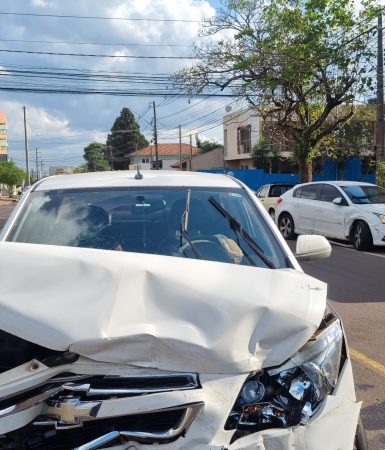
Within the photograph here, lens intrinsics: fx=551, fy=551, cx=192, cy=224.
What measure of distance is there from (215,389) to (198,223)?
1.73 meters

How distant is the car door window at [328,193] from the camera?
1352 cm

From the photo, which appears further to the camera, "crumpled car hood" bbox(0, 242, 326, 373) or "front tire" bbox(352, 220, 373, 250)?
"front tire" bbox(352, 220, 373, 250)

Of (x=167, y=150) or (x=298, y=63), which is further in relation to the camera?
(x=167, y=150)

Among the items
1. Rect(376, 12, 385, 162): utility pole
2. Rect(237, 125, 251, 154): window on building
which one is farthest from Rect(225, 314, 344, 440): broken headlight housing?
Rect(237, 125, 251, 154): window on building

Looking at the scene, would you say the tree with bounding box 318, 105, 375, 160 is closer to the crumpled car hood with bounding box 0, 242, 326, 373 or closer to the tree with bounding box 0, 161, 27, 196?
the crumpled car hood with bounding box 0, 242, 326, 373

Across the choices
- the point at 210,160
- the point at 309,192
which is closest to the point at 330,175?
the point at 309,192

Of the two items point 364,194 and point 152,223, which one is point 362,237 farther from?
point 152,223

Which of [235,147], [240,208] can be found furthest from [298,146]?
[235,147]

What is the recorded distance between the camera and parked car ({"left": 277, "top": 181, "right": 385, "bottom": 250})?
478 inches

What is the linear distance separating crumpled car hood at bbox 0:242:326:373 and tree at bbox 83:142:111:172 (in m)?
107

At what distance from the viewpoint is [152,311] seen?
6.97 feet

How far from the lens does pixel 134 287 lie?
2.18 metres

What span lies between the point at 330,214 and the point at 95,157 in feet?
341

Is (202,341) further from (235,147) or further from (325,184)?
(235,147)
